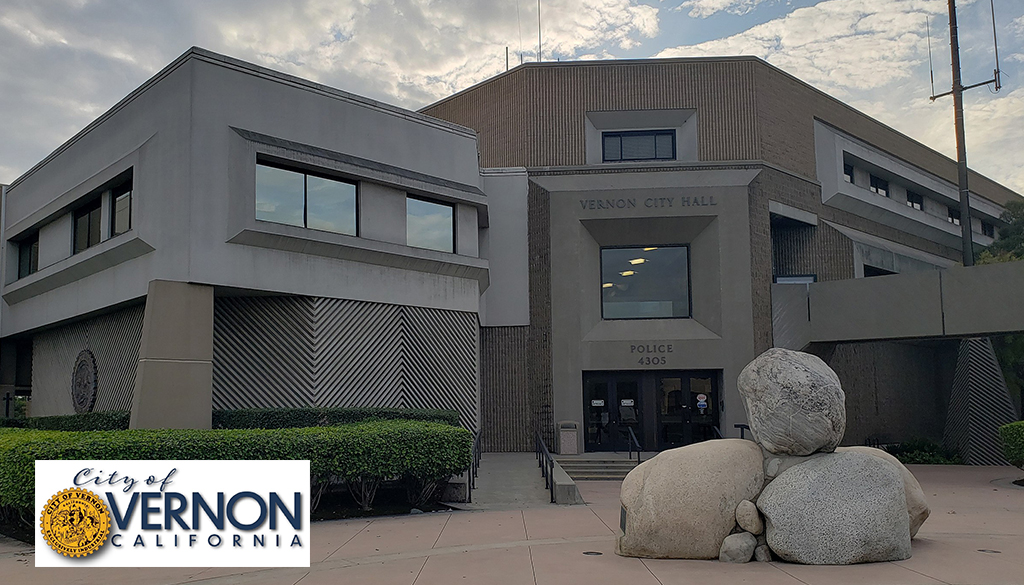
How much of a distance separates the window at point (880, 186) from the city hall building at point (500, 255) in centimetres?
15

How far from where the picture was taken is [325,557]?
29.4ft

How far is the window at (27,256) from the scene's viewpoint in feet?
68.2

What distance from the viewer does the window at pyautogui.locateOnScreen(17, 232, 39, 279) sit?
68.2 feet

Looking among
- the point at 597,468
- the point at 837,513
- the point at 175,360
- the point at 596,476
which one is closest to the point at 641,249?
the point at 597,468

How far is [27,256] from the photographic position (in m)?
21.2

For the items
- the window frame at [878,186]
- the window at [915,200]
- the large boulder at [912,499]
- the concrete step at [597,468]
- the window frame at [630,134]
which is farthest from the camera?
the window at [915,200]

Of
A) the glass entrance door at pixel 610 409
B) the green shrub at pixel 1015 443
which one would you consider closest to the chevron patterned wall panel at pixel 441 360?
the glass entrance door at pixel 610 409

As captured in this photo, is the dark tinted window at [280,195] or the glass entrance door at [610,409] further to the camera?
the glass entrance door at [610,409]

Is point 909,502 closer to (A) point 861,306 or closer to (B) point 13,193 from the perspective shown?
(A) point 861,306

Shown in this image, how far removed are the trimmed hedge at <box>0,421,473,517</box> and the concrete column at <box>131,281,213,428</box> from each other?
1.86 metres

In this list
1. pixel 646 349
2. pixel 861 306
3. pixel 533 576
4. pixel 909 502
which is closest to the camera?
pixel 533 576

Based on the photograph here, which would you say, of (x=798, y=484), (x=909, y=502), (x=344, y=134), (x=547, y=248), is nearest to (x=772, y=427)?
(x=798, y=484)

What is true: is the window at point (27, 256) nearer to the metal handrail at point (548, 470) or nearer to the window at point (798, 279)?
the metal handrail at point (548, 470)

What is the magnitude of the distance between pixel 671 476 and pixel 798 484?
1330mm
